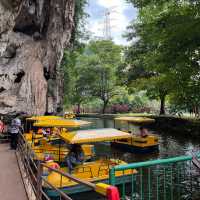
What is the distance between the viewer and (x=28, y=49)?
29.5 meters

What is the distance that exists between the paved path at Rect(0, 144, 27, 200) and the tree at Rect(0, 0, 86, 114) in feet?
40.9

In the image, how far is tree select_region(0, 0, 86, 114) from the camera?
27344mm

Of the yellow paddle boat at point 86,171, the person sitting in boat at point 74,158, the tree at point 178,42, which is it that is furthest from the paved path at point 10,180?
the tree at point 178,42

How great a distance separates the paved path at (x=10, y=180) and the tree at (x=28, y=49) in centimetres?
1248

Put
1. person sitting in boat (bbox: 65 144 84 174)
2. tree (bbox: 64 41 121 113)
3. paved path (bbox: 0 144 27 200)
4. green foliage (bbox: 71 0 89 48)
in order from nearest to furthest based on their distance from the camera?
1. paved path (bbox: 0 144 27 200)
2. person sitting in boat (bbox: 65 144 84 174)
3. green foliage (bbox: 71 0 89 48)
4. tree (bbox: 64 41 121 113)

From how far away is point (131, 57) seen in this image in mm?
42656

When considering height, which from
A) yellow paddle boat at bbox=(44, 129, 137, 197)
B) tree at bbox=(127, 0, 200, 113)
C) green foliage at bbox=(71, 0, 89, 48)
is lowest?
yellow paddle boat at bbox=(44, 129, 137, 197)

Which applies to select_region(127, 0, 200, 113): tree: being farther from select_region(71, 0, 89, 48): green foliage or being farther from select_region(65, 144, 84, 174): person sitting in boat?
select_region(71, 0, 89, 48): green foliage

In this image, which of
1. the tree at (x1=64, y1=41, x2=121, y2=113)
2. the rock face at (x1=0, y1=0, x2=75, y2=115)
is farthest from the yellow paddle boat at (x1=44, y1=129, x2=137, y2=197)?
the tree at (x1=64, y1=41, x2=121, y2=113)

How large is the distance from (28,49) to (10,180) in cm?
2142

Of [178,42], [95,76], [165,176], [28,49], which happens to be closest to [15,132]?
[178,42]

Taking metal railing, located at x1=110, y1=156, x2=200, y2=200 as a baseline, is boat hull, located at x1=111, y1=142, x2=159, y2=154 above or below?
below

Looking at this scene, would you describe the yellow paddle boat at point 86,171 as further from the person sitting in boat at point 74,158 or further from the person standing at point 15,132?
the person standing at point 15,132

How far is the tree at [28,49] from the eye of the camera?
27344 millimetres
